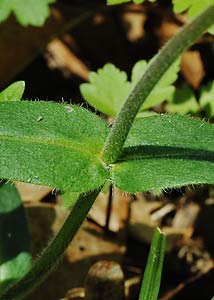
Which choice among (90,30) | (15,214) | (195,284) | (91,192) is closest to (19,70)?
(90,30)

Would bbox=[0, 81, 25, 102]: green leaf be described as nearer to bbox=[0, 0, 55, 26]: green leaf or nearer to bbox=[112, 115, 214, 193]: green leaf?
bbox=[112, 115, 214, 193]: green leaf

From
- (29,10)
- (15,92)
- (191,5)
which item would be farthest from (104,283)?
(29,10)

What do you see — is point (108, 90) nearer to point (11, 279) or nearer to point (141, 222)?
point (141, 222)

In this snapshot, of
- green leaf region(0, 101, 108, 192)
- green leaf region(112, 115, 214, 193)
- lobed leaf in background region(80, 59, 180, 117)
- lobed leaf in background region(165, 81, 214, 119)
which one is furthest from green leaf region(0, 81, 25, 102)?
lobed leaf in background region(165, 81, 214, 119)

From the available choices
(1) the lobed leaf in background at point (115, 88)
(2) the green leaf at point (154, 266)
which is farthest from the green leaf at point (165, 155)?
(1) the lobed leaf in background at point (115, 88)

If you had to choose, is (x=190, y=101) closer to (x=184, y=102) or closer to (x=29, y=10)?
(x=184, y=102)

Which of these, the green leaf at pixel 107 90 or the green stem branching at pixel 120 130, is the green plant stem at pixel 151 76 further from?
the green leaf at pixel 107 90
